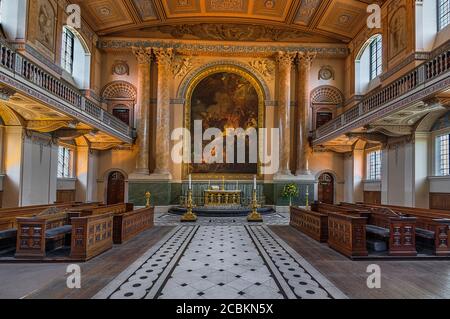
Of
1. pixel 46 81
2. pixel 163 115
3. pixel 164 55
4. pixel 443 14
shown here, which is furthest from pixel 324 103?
pixel 46 81

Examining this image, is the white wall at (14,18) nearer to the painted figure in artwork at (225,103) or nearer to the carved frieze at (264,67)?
the painted figure in artwork at (225,103)

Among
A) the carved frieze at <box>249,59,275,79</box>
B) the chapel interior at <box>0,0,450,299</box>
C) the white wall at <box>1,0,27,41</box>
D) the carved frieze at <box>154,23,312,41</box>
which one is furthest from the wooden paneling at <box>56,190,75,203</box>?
the carved frieze at <box>249,59,275,79</box>

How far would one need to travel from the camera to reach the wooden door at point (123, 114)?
56.0ft

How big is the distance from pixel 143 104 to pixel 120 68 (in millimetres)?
2771

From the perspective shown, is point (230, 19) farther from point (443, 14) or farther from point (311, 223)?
point (311, 223)

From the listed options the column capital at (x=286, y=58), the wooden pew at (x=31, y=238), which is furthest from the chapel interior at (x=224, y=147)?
the column capital at (x=286, y=58)

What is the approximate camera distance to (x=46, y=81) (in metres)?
8.81

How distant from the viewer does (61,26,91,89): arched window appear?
14914mm

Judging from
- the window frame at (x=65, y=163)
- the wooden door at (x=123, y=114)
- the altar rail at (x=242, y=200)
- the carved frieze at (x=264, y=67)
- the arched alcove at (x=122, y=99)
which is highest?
the carved frieze at (x=264, y=67)

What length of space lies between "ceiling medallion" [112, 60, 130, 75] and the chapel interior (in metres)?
0.10

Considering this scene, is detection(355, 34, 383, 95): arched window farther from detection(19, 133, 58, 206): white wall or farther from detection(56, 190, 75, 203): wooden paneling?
detection(56, 190, 75, 203): wooden paneling

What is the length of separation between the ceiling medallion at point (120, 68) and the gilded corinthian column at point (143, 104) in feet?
3.09

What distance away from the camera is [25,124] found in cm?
1042
